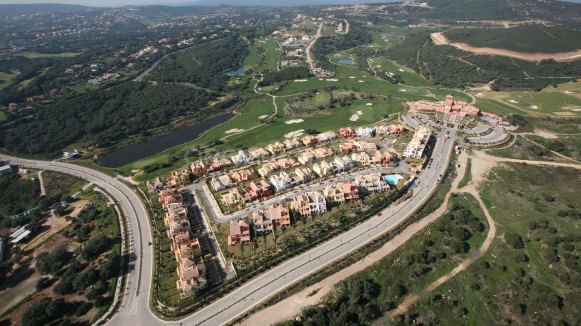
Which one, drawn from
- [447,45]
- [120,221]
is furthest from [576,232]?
[447,45]

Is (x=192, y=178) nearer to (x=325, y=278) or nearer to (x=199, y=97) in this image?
(x=325, y=278)

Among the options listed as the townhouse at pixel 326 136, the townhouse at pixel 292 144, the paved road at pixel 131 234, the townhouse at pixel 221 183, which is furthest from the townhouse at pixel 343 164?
the paved road at pixel 131 234

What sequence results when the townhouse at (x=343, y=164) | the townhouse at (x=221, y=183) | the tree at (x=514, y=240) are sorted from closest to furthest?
the tree at (x=514, y=240), the townhouse at (x=221, y=183), the townhouse at (x=343, y=164)

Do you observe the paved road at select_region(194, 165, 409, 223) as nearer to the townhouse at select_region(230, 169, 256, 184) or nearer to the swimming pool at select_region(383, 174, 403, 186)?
the swimming pool at select_region(383, 174, 403, 186)

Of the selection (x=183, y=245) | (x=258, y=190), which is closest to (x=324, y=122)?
(x=258, y=190)

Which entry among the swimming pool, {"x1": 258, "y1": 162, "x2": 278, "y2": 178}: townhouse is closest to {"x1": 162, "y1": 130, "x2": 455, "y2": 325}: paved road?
the swimming pool

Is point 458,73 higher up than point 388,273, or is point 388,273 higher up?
point 458,73

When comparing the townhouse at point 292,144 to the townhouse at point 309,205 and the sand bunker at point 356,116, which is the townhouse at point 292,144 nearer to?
the townhouse at point 309,205
